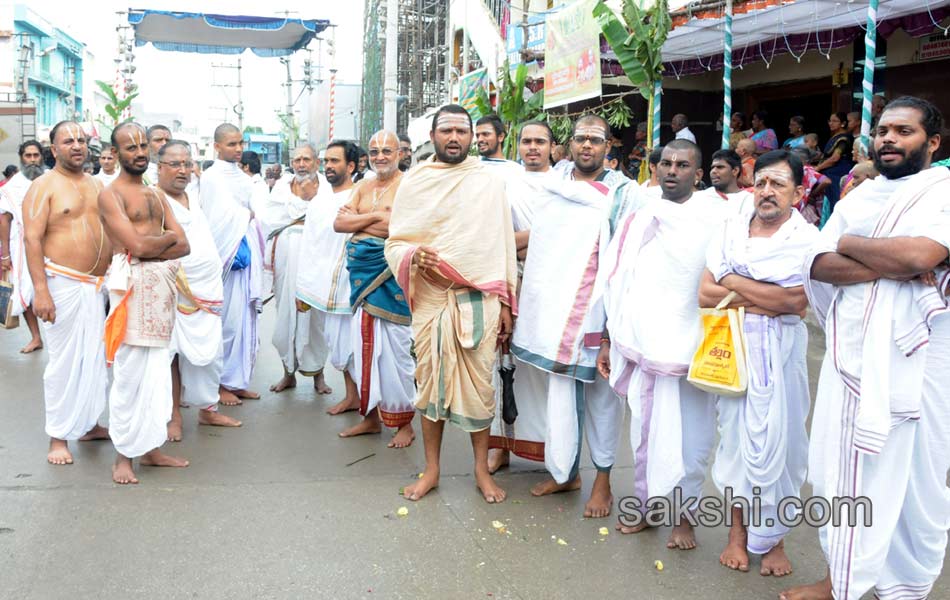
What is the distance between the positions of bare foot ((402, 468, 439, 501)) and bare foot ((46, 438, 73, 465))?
1913mm

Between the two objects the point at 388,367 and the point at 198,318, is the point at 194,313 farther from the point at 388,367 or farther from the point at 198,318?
the point at 388,367

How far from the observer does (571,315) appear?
425 centimetres

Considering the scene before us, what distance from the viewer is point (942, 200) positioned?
9.34 feet

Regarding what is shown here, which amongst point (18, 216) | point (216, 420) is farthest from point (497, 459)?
point (18, 216)

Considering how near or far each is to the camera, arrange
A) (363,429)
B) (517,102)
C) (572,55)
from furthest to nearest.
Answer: (517,102)
(572,55)
(363,429)

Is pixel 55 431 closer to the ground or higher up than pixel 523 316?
closer to the ground

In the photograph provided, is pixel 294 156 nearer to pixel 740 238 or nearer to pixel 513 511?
pixel 513 511

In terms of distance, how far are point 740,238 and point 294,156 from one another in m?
4.04

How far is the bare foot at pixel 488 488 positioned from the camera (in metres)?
4.37

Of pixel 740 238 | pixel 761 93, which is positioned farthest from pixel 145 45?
pixel 740 238

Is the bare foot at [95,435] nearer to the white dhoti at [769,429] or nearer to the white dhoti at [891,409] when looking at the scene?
the white dhoti at [769,429]

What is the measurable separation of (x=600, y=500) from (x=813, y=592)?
118cm

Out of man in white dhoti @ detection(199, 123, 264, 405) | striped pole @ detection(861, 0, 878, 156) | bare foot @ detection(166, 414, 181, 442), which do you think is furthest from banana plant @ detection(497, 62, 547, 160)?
bare foot @ detection(166, 414, 181, 442)

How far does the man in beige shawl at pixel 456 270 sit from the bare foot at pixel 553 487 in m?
0.20
